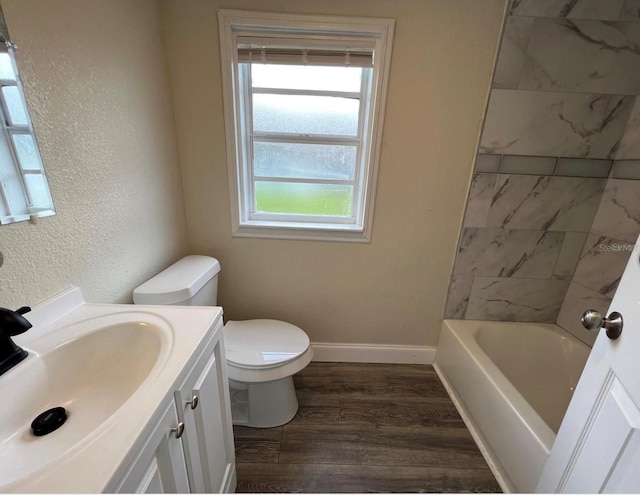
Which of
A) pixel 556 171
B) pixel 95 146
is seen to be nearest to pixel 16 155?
pixel 95 146

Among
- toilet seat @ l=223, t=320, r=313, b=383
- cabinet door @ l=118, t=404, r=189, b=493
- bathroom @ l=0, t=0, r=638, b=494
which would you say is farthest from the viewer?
toilet seat @ l=223, t=320, r=313, b=383

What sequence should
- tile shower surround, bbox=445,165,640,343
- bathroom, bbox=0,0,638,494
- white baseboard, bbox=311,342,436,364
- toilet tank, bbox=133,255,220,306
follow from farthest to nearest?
1. white baseboard, bbox=311,342,436,364
2. tile shower surround, bbox=445,165,640,343
3. toilet tank, bbox=133,255,220,306
4. bathroom, bbox=0,0,638,494

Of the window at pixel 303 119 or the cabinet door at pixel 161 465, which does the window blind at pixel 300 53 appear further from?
the cabinet door at pixel 161 465

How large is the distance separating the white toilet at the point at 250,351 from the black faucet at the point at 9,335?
454mm

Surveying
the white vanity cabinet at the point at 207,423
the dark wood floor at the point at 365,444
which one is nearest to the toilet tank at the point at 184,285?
the white vanity cabinet at the point at 207,423

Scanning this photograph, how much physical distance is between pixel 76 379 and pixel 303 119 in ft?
4.75

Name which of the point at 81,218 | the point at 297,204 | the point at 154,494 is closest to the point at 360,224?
the point at 297,204

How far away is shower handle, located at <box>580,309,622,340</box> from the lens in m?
0.63

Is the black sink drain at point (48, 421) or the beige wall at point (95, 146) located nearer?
the black sink drain at point (48, 421)

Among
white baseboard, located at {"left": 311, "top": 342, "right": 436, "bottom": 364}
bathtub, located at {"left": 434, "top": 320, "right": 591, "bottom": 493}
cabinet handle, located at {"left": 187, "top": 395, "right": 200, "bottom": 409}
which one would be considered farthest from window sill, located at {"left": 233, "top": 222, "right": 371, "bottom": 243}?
cabinet handle, located at {"left": 187, "top": 395, "right": 200, "bottom": 409}

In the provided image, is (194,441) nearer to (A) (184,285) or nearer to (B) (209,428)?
(B) (209,428)

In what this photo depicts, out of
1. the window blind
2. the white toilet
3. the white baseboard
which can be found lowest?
the white baseboard

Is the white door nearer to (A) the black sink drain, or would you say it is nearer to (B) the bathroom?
(B) the bathroom

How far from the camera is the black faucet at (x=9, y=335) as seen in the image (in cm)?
60
